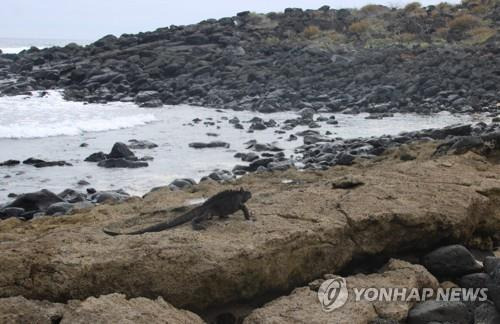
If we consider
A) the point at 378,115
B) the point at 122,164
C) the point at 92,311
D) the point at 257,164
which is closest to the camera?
the point at 92,311

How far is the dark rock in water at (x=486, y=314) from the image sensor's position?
3824mm

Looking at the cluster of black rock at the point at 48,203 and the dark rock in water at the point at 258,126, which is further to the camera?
the dark rock in water at the point at 258,126

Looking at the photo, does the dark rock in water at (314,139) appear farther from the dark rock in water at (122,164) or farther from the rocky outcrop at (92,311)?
the rocky outcrop at (92,311)

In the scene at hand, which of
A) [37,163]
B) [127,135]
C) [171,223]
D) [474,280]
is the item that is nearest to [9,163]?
[37,163]

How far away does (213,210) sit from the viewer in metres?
4.99

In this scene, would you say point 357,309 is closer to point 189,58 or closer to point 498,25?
point 189,58

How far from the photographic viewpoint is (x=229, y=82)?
27516 millimetres

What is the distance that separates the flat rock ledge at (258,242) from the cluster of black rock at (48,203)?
192cm

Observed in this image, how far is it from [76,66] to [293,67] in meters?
13.9

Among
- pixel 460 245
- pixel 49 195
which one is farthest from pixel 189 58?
pixel 460 245

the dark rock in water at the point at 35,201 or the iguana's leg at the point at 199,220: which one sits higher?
the iguana's leg at the point at 199,220

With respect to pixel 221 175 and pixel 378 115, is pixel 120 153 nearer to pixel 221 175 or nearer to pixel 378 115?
pixel 221 175
